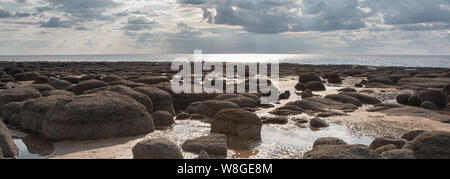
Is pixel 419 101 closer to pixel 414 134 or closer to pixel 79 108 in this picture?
pixel 414 134

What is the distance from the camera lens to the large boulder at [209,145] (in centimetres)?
777

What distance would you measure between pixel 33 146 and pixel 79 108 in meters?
1.40

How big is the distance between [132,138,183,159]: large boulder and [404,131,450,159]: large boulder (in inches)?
196

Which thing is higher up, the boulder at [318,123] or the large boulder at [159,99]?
the large boulder at [159,99]

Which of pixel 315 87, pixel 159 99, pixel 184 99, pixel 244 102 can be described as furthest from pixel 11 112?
pixel 315 87

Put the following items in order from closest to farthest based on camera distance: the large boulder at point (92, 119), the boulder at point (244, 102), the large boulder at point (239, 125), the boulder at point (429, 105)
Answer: the large boulder at point (92, 119) < the large boulder at point (239, 125) < the boulder at point (244, 102) < the boulder at point (429, 105)

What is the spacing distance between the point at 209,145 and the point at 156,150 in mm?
1486

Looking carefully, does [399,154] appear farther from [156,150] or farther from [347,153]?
[156,150]

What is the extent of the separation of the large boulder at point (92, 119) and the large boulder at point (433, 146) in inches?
271

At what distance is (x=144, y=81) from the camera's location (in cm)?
1862

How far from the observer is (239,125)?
9602mm

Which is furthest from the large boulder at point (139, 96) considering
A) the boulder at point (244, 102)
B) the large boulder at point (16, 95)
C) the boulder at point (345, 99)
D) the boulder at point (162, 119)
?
the boulder at point (345, 99)

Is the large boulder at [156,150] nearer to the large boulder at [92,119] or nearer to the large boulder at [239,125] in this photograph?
the large boulder at [92,119]
